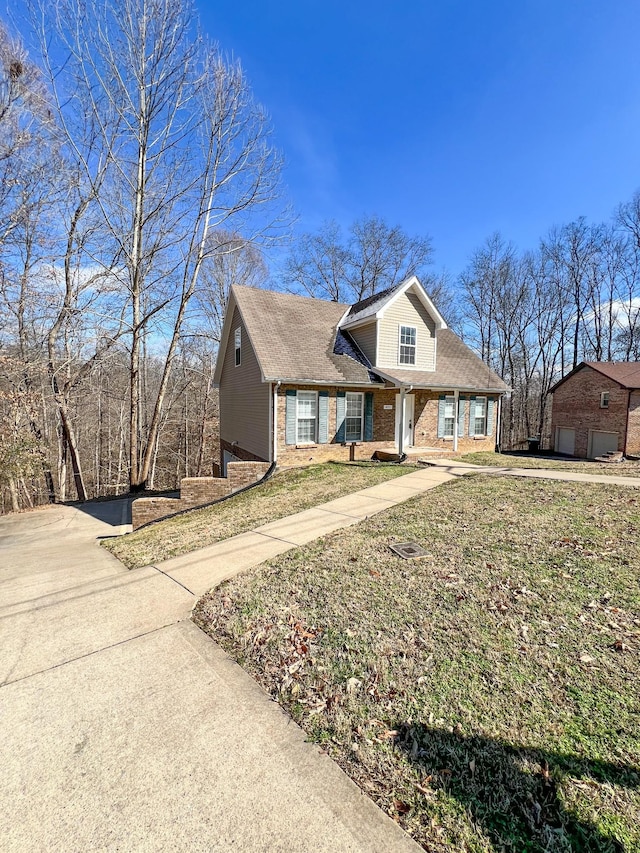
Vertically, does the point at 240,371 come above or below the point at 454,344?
below

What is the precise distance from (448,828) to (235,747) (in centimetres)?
133

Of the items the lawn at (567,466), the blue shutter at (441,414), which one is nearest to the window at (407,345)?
the blue shutter at (441,414)

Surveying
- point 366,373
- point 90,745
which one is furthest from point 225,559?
point 366,373

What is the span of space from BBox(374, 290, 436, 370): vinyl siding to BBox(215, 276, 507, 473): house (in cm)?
4

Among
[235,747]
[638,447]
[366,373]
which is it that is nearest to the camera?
[235,747]

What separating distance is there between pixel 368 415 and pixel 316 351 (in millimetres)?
2816

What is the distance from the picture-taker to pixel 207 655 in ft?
11.4

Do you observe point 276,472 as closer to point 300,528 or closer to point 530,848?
point 300,528

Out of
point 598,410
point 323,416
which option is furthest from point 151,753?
point 598,410

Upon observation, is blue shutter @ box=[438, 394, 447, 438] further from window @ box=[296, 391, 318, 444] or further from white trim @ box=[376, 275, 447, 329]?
window @ box=[296, 391, 318, 444]

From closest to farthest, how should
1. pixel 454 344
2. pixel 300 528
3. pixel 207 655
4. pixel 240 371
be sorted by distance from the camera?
pixel 207 655 → pixel 300 528 → pixel 240 371 → pixel 454 344

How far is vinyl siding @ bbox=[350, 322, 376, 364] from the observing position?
13.9m

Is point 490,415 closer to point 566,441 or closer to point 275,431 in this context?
point 275,431

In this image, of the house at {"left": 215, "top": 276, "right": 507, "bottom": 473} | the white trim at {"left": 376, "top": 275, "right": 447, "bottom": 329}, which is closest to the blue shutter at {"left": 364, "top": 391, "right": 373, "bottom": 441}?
the house at {"left": 215, "top": 276, "right": 507, "bottom": 473}
